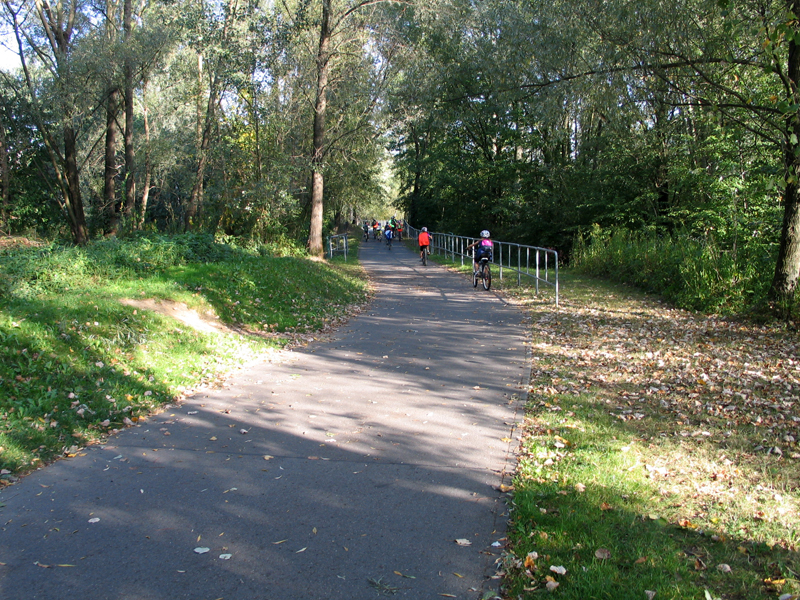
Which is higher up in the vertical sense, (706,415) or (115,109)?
(115,109)

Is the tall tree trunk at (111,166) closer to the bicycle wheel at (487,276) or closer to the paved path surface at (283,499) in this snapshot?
the bicycle wheel at (487,276)

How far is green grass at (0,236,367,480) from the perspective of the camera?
5766 millimetres

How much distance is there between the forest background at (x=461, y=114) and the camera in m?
12.1

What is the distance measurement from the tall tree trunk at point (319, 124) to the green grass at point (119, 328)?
7561 millimetres

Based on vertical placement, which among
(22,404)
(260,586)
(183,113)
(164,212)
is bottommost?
(260,586)

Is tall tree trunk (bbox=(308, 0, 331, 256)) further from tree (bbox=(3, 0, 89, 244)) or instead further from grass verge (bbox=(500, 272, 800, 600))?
grass verge (bbox=(500, 272, 800, 600))

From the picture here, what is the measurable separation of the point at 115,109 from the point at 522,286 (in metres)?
15.0

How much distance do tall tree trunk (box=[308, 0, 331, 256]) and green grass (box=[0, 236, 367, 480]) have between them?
7561 mm

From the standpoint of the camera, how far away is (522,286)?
17250mm

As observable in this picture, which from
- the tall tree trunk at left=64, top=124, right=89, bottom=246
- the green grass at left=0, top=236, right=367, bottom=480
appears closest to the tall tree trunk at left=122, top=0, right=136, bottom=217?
the tall tree trunk at left=64, top=124, right=89, bottom=246

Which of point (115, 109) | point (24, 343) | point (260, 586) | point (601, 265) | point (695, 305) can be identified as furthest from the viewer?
point (115, 109)

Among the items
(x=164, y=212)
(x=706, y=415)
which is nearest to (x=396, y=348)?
(x=706, y=415)

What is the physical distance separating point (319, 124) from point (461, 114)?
11280 millimetres

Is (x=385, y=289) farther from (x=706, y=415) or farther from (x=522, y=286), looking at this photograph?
(x=706, y=415)
